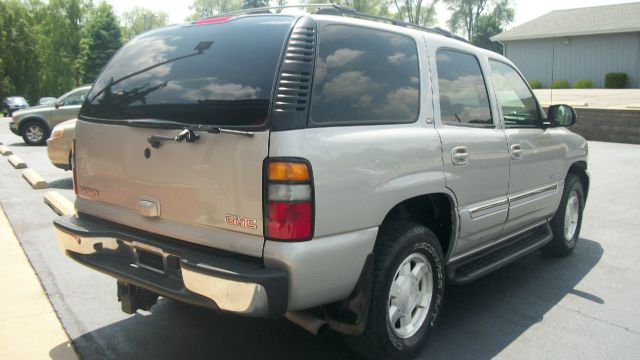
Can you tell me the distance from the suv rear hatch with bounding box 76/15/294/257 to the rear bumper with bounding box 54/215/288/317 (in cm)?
7

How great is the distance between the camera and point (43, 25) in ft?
196

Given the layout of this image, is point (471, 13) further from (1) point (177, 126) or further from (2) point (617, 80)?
(1) point (177, 126)

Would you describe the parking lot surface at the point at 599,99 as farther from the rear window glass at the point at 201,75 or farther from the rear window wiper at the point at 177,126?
the rear window wiper at the point at 177,126

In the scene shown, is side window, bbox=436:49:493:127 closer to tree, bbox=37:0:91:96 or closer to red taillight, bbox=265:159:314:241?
red taillight, bbox=265:159:314:241

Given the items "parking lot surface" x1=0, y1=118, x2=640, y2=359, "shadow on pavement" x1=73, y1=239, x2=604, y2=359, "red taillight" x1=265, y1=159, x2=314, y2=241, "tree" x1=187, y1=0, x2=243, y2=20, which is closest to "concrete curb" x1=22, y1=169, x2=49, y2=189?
"parking lot surface" x1=0, y1=118, x2=640, y2=359

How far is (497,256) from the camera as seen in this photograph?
4367 mm

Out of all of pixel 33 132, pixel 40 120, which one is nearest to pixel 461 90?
pixel 40 120

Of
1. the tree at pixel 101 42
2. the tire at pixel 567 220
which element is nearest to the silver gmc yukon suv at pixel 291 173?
the tire at pixel 567 220

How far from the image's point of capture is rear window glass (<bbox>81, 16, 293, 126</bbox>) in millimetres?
2799

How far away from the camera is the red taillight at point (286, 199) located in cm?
264

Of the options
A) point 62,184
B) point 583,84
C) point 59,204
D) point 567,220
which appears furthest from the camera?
point 583,84

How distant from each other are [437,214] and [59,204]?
5.20m

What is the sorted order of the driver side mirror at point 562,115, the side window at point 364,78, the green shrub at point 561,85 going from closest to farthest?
the side window at point 364,78 < the driver side mirror at point 562,115 < the green shrub at point 561,85

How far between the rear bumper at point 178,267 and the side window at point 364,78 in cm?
82
